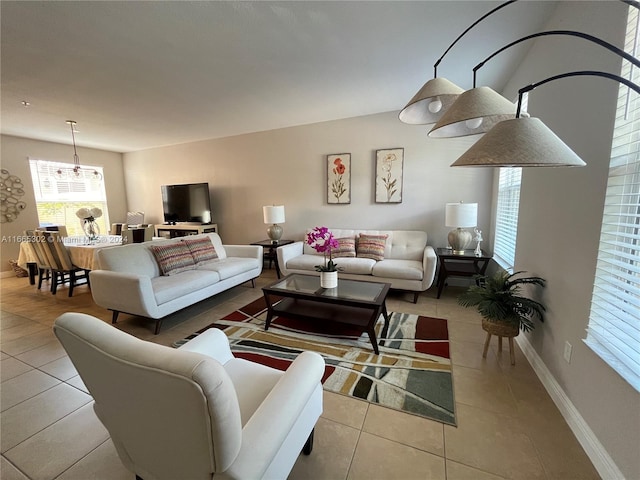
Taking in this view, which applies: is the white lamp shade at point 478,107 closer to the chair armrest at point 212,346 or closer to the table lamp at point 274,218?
the chair armrest at point 212,346

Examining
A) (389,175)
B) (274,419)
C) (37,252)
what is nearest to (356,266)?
(389,175)

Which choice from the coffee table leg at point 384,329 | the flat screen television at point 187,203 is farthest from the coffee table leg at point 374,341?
the flat screen television at point 187,203

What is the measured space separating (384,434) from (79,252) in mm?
4358

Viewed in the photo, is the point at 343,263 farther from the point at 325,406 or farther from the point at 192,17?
the point at 192,17

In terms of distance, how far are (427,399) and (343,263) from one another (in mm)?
2031

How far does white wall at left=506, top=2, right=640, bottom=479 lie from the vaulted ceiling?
1.83 ft

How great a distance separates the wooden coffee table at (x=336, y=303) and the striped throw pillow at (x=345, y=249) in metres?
1.03

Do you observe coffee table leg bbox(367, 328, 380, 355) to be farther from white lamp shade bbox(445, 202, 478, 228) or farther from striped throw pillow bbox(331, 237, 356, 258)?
white lamp shade bbox(445, 202, 478, 228)

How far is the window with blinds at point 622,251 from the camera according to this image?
120 cm

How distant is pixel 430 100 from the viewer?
160 centimetres

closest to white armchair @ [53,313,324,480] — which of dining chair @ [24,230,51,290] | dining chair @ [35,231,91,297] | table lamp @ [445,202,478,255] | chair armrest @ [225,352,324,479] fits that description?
chair armrest @ [225,352,324,479]

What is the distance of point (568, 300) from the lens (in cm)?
164

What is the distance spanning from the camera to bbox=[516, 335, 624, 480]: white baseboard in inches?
48.1

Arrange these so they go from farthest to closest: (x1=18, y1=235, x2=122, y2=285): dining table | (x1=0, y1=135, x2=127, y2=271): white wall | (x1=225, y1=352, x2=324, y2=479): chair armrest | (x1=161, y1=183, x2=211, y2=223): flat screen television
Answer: (x1=161, y1=183, x2=211, y2=223): flat screen television < (x1=0, y1=135, x2=127, y2=271): white wall < (x1=18, y1=235, x2=122, y2=285): dining table < (x1=225, y1=352, x2=324, y2=479): chair armrest
